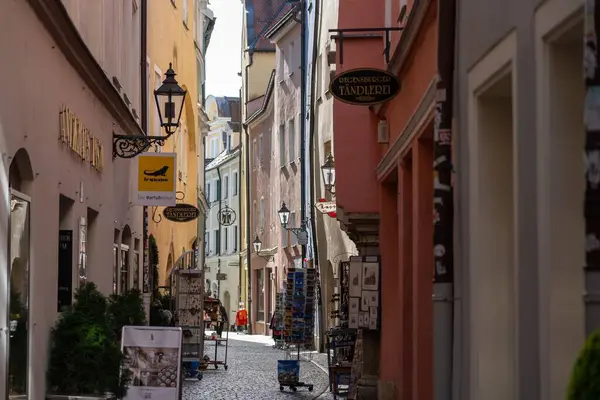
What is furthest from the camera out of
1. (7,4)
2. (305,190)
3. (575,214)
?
(305,190)

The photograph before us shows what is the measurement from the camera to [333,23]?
29031 mm

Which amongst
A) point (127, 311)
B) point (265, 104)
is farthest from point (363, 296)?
point (265, 104)

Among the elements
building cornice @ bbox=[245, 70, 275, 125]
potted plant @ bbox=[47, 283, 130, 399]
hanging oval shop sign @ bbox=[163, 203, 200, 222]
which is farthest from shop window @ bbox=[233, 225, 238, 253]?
potted plant @ bbox=[47, 283, 130, 399]

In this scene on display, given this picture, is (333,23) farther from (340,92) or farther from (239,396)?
(340,92)

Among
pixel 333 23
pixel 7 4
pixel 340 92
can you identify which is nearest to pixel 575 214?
pixel 7 4

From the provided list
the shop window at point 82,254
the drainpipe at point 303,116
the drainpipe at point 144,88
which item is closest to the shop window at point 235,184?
the drainpipe at point 303,116

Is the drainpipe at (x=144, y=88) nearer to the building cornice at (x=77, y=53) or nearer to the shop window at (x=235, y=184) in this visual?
the building cornice at (x=77, y=53)

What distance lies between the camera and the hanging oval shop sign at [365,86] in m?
13.3

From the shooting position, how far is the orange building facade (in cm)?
1162

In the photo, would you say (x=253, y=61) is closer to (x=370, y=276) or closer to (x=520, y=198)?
(x=370, y=276)

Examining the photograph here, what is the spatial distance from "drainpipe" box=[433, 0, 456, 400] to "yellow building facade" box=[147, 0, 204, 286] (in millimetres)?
17224

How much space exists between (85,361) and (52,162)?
6.33 feet

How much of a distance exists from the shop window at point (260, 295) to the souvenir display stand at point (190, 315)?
96.7 feet

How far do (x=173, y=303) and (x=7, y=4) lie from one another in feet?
54.2
